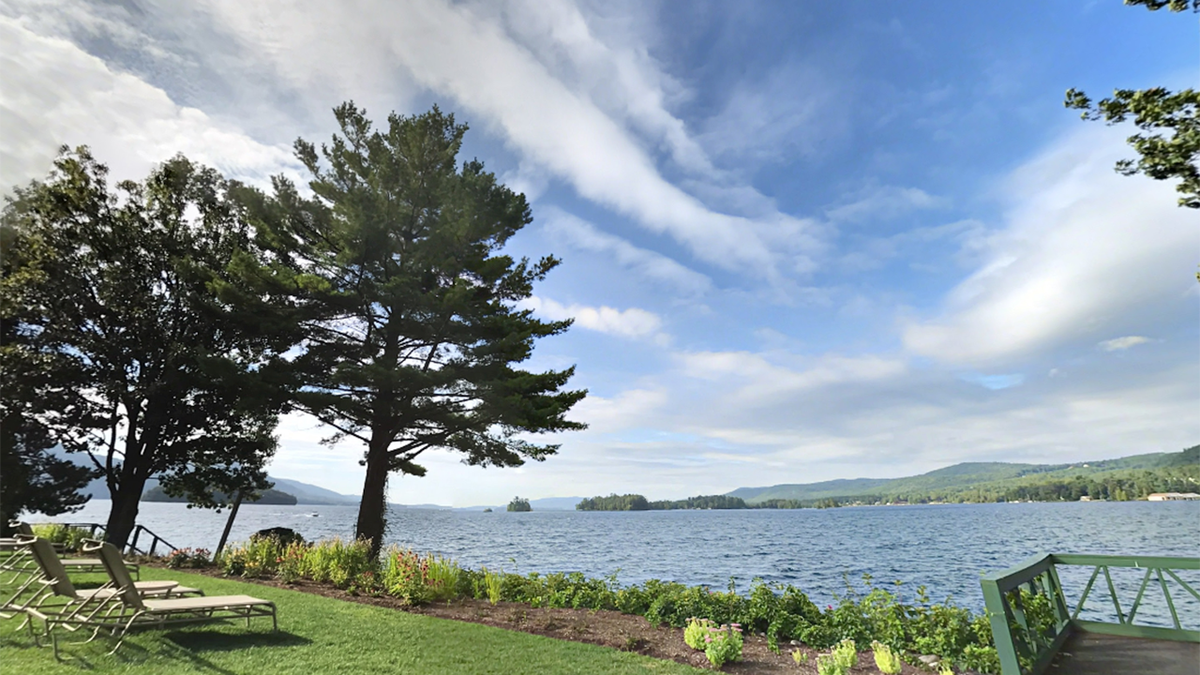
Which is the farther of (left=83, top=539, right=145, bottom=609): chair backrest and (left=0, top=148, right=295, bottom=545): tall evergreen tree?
(left=0, top=148, right=295, bottom=545): tall evergreen tree

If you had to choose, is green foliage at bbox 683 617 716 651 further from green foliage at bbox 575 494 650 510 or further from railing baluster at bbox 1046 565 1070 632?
green foliage at bbox 575 494 650 510

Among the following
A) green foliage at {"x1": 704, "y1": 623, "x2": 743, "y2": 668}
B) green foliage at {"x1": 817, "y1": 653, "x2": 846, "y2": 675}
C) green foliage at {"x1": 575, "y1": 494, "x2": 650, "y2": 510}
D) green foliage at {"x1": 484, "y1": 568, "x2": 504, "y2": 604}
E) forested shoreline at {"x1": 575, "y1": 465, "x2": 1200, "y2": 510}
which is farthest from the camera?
green foliage at {"x1": 575, "y1": 494, "x2": 650, "y2": 510}

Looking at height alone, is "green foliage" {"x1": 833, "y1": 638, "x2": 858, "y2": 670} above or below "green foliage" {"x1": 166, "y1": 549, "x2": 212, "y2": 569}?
below

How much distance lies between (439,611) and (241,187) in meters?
12.3

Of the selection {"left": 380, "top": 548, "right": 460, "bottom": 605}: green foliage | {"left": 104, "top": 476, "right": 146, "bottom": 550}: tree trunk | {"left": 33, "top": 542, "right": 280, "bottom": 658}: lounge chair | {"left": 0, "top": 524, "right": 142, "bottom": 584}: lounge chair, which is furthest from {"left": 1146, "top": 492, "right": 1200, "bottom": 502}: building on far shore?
{"left": 0, "top": 524, "right": 142, "bottom": 584}: lounge chair

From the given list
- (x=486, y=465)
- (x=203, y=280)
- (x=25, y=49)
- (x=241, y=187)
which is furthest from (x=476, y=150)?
(x=25, y=49)

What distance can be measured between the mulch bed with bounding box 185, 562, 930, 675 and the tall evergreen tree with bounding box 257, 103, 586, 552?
460cm

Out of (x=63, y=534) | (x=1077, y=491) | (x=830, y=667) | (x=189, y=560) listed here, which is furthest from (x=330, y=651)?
(x=1077, y=491)

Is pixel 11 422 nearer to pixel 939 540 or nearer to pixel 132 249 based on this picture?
pixel 132 249

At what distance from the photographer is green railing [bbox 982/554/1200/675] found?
4812 millimetres

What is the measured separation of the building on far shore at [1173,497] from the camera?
11654 cm

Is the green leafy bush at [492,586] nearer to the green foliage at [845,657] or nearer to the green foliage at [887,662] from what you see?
the green foliage at [845,657]

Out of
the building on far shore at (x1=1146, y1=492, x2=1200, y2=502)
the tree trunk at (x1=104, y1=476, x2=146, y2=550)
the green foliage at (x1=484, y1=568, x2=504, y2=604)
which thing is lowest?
the building on far shore at (x1=1146, y1=492, x2=1200, y2=502)

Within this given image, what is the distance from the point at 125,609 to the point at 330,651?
215 cm
